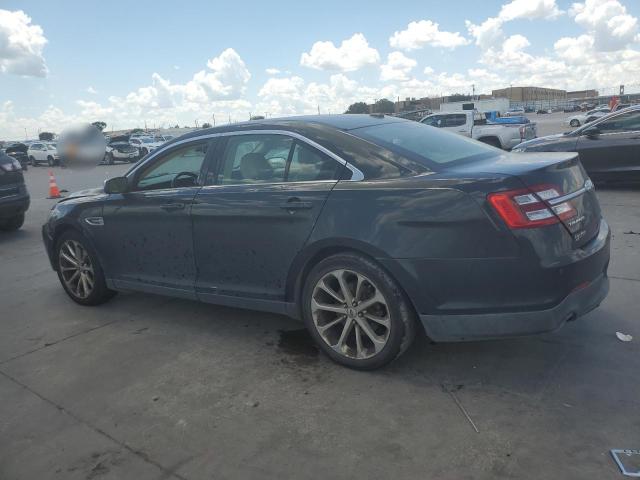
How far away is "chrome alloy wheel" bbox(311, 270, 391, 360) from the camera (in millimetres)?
3373

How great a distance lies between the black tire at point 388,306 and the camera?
10.7 feet

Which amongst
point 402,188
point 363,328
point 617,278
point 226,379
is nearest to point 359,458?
point 363,328

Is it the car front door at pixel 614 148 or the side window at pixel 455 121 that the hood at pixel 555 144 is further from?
the side window at pixel 455 121

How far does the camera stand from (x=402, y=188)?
10.5ft

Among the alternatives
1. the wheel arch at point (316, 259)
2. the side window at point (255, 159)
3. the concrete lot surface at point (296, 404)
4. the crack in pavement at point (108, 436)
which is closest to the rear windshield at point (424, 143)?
the side window at point (255, 159)

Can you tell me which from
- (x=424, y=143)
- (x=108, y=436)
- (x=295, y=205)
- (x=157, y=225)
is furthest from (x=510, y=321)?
(x=157, y=225)

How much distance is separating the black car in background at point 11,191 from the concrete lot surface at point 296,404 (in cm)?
480

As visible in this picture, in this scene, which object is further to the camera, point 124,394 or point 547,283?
point 124,394

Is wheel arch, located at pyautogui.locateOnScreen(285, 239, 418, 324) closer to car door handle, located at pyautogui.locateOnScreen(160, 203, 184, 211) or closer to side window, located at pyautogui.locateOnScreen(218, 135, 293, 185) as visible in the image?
side window, located at pyautogui.locateOnScreen(218, 135, 293, 185)

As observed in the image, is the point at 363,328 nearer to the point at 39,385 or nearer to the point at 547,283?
the point at 547,283

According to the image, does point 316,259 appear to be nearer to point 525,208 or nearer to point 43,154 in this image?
point 525,208

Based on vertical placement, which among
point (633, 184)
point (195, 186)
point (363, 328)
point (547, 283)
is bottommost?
point (633, 184)

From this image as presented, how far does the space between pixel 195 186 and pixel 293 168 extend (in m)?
0.89

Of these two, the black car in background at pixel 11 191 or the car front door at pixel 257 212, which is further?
the black car in background at pixel 11 191
